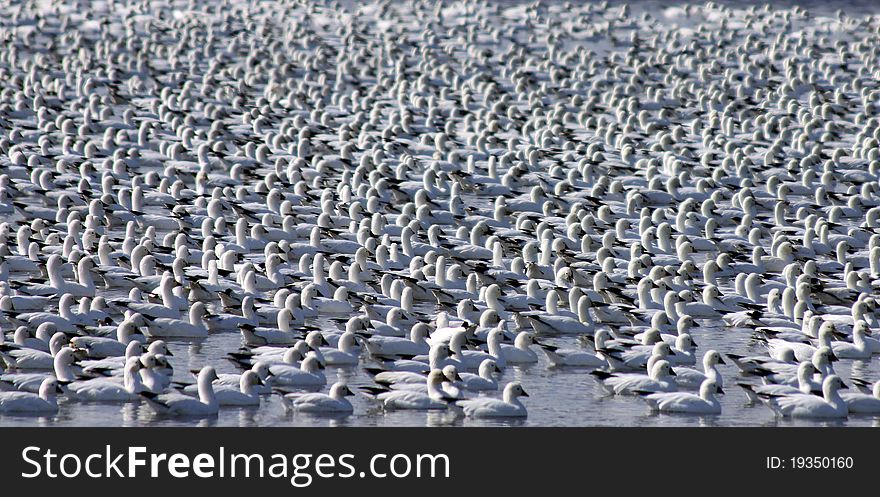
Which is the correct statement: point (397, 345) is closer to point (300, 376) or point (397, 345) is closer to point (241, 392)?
point (300, 376)

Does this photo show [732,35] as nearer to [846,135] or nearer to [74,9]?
[846,135]

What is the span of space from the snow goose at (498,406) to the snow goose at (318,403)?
1.33 metres

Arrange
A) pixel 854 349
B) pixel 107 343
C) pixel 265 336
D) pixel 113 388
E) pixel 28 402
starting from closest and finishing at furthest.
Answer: pixel 28 402, pixel 113 388, pixel 107 343, pixel 265 336, pixel 854 349

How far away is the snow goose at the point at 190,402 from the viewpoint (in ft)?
62.2

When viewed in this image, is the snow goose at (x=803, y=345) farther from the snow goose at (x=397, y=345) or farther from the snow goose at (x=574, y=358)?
the snow goose at (x=397, y=345)

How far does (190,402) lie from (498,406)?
3.53 m

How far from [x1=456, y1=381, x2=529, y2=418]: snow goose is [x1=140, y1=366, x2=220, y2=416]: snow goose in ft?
9.36

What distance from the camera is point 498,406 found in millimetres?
19312

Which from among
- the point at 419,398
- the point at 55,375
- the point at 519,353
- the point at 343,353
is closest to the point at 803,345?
the point at 519,353

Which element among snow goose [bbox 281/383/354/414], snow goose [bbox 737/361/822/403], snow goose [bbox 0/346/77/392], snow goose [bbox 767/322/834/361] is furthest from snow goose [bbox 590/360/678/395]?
snow goose [bbox 0/346/77/392]

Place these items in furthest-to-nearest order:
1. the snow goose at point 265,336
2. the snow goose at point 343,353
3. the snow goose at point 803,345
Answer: the snow goose at point 265,336, the snow goose at point 803,345, the snow goose at point 343,353

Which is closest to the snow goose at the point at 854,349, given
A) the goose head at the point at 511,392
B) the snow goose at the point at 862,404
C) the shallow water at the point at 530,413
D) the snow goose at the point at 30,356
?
the shallow water at the point at 530,413

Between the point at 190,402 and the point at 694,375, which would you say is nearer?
the point at 190,402

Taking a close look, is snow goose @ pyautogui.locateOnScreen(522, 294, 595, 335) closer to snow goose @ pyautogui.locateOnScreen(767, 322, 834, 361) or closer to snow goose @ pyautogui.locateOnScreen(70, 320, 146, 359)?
snow goose @ pyautogui.locateOnScreen(767, 322, 834, 361)
